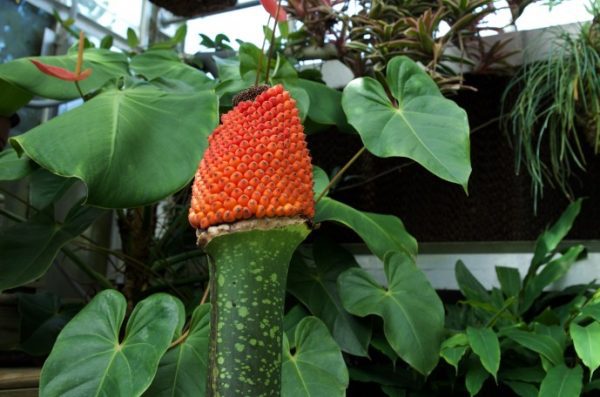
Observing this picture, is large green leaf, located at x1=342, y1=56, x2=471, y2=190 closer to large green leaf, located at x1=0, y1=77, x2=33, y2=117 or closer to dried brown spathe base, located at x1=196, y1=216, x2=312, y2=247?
dried brown spathe base, located at x1=196, y1=216, x2=312, y2=247

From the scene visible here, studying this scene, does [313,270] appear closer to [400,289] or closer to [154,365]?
[400,289]

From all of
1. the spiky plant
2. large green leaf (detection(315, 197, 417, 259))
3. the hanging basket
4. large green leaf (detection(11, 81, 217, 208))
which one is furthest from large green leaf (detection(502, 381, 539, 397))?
the hanging basket

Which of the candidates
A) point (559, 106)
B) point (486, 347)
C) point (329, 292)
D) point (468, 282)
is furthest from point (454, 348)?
point (559, 106)

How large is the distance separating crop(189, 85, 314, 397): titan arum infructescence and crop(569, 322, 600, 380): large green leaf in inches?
31.5

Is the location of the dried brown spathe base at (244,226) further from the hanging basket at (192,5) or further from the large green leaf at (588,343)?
the hanging basket at (192,5)

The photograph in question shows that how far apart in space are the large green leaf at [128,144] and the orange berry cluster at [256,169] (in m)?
0.19

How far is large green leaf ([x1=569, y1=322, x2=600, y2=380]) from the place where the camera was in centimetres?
97

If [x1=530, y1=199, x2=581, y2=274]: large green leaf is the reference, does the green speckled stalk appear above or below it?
above

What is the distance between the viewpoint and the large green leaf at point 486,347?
100 centimetres

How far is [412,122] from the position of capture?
0.90m

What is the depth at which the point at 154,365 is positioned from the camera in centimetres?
71

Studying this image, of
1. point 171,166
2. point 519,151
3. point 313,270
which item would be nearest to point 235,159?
point 171,166

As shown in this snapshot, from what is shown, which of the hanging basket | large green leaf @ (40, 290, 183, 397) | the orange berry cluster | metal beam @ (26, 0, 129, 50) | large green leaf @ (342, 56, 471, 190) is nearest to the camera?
the orange berry cluster

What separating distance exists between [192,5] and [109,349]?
1.20 meters
